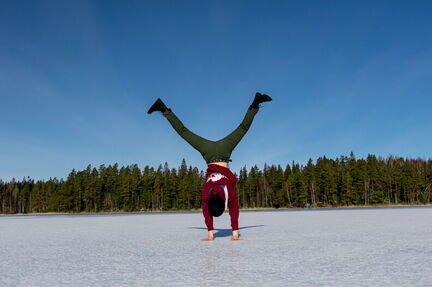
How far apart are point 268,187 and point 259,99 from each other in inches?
4728

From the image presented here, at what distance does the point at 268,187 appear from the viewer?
126 metres

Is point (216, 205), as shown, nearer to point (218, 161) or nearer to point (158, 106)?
point (218, 161)

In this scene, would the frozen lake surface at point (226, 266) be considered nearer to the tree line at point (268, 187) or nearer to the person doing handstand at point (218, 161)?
the person doing handstand at point (218, 161)

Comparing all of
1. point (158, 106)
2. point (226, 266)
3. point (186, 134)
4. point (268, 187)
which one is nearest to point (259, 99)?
point (186, 134)

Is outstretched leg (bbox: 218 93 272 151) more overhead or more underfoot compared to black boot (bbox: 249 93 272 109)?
more underfoot

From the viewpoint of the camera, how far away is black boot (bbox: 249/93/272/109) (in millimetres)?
7941

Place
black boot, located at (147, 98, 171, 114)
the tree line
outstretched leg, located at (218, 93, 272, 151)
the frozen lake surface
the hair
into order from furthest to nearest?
the tree line, black boot, located at (147, 98, 171, 114), outstretched leg, located at (218, 93, 272, 151), the hair, the frozen lake surface

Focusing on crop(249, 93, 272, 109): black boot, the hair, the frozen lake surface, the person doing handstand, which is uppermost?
crop(249, 93, 272, 109): black boot

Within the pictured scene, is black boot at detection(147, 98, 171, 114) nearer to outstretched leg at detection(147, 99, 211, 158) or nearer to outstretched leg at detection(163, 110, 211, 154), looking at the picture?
outstretched leg at detection(147, 99, 211, 158)

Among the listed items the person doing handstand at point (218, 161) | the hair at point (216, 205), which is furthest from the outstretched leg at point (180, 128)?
the hair at point (216, 205)

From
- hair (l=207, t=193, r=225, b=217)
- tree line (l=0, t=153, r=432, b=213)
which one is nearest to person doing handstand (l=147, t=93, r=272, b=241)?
hair (l=207, t=193, r=225, b=217)

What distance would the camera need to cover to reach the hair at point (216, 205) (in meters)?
7.87

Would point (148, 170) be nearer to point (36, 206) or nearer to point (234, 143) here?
point (36, 206)

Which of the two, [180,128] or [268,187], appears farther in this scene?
[268,187]
